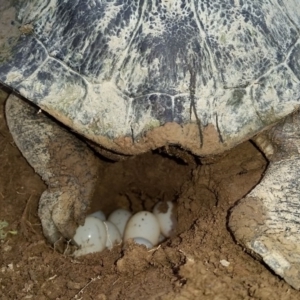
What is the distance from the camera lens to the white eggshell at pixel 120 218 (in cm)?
291

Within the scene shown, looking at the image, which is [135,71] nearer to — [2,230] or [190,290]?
[190,290]

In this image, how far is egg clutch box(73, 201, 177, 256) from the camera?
2633mm

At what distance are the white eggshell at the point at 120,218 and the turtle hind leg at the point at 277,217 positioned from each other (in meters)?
0.88

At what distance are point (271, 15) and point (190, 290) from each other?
1.12 metres

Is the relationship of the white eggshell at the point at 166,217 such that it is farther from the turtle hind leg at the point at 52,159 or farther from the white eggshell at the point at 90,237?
the turtle hind leg at the point at 52,159

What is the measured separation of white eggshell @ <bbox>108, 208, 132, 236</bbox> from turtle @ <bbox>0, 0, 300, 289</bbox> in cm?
80

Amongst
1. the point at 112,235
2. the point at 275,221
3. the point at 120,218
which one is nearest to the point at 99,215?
the point at 120,218

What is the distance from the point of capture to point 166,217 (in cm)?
286

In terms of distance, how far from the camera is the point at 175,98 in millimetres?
2072

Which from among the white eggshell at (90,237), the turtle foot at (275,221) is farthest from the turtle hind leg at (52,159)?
the turtle foot at (275,221)

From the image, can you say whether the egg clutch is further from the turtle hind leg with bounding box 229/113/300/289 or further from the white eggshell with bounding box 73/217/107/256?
the turtle hind leg with bounding box 229/113/300/289

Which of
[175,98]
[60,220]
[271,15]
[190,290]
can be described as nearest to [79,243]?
[60,220]

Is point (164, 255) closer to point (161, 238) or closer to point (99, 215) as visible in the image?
point (161, 238)

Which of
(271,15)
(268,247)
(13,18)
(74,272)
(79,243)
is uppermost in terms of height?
(271,15)
